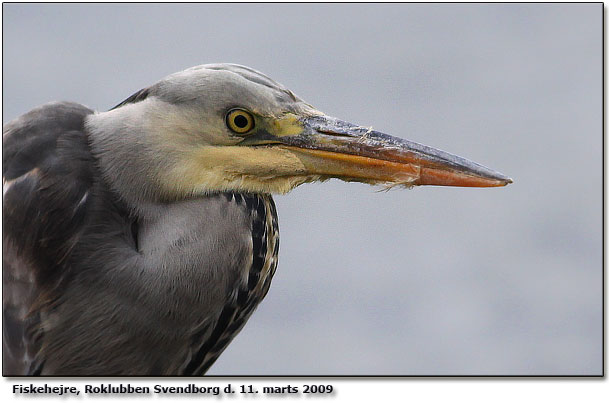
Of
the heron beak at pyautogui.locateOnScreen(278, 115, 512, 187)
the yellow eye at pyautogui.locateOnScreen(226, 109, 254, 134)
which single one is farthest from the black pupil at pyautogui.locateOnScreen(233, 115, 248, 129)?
the heron beak at pyautogui.locateOnScreen(278, 115, 512, 187)

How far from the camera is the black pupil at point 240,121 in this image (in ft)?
6.47

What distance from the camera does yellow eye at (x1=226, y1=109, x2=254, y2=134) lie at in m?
1.96

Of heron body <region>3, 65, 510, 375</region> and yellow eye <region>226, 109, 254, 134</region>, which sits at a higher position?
yellow eye <region>226, 109, 254, 134</region>

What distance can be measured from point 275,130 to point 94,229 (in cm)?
59

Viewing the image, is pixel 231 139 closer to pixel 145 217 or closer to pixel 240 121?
pixel 240 121

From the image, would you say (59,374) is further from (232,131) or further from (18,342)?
(232,131)

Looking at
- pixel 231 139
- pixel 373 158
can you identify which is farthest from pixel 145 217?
pixel 373 158

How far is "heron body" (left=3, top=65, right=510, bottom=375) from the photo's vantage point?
1970 millimetres

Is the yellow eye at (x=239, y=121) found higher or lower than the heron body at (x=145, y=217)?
higher

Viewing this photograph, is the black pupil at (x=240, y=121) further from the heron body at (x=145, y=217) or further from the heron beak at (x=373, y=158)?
the heron beak at (x=373, y=158)

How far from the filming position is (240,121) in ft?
6.48

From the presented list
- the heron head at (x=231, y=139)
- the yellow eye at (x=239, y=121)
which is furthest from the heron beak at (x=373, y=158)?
the yellow eye at (x=239, y=121)

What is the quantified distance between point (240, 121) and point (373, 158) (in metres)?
0.43

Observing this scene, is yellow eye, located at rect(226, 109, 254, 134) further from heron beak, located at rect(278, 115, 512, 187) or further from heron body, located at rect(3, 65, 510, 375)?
heron beak, located at rect(278, 115, 512, 187)
